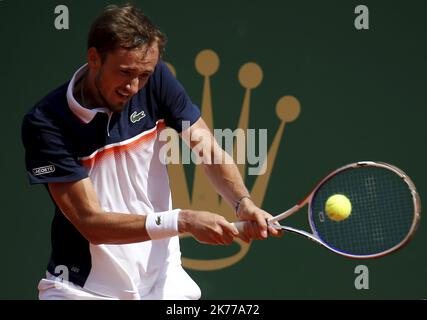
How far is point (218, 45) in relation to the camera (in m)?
6.13

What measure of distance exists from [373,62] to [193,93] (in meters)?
1.05

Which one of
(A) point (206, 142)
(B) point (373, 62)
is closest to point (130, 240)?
(A) point (206, 142)

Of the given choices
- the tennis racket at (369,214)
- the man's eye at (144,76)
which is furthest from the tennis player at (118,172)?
the tennis racket at (369,214)

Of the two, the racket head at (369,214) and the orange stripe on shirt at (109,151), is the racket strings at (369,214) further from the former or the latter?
the orange stripe on shirt at (109,151)

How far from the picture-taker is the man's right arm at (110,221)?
3.94 m

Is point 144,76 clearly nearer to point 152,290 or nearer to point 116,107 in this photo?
point 116,107

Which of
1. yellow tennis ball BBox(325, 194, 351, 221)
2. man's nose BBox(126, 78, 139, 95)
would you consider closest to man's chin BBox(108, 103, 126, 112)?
man's nose BBox(126, 78, 139, 95)

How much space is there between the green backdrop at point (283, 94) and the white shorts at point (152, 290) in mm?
1794

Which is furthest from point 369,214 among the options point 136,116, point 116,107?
point 116,107

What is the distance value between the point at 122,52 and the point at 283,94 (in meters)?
2.23

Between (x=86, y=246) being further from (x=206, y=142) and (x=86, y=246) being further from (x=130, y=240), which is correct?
(x=206, y=142)

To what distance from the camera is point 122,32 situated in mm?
4082

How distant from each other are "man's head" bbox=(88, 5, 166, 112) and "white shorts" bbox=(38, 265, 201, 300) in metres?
0.73

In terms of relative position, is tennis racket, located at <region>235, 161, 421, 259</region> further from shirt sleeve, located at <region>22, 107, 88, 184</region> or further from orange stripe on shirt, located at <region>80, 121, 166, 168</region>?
shirt sleeve, located at <region>22, 107, 88, 184</region>
